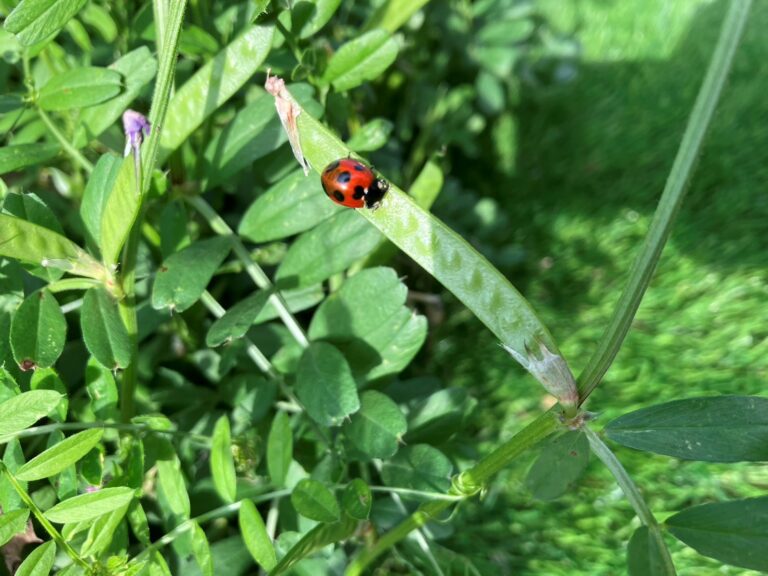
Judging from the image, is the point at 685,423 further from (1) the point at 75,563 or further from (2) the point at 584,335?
(2) the point at 584,335

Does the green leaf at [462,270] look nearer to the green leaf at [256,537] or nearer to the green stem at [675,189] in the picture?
the green stem at [675,189]

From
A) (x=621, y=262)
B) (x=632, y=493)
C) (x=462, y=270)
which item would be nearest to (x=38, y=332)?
(x=462, y=270)

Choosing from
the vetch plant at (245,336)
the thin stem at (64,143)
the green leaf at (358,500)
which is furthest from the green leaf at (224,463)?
the thin stem at (64,143)

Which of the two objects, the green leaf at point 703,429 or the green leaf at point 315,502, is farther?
the green leaf at point 315,502

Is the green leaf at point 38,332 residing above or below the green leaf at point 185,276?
above

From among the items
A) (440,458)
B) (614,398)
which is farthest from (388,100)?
(440,458)

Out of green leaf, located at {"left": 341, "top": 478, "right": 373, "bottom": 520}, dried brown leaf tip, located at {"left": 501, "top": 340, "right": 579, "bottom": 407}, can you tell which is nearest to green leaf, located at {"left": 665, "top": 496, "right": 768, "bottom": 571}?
dried brown leaf tip, located at {"left": 501, "top": 340, "right": 579, "bottom": 407}
